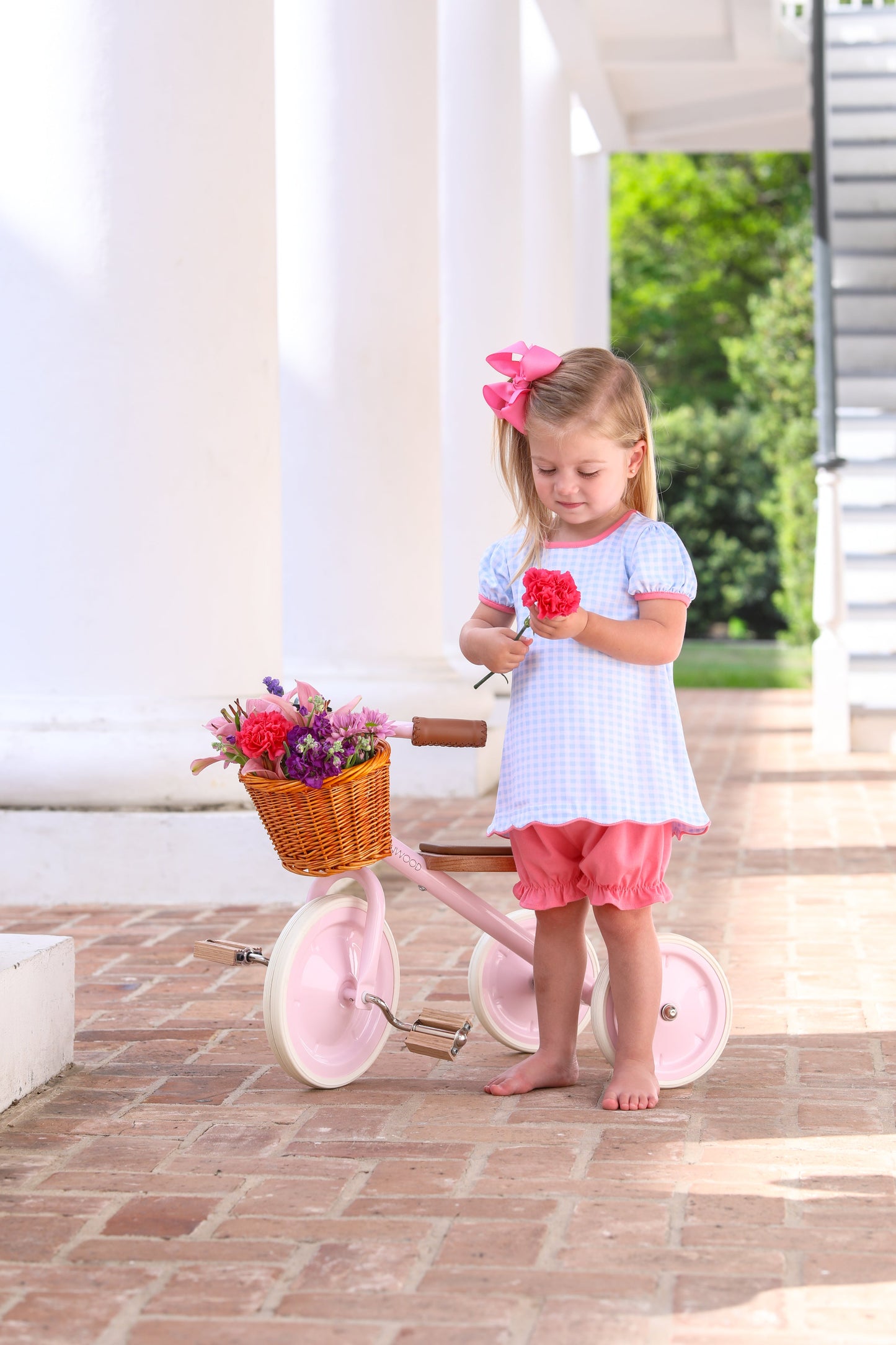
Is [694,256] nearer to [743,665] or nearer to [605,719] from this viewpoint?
[743,665]

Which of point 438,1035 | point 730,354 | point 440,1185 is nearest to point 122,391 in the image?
point 438,1035

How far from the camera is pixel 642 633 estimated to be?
3.01m

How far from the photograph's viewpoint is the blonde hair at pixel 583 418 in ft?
9.91

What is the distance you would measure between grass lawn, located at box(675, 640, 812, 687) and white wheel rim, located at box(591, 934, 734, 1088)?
12.3 m

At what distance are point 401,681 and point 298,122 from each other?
2.43 meters

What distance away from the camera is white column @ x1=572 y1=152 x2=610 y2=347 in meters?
14.4

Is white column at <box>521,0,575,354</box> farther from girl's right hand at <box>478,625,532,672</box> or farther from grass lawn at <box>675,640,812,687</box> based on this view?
girl's right hand at <box>478,625,532,672</box>

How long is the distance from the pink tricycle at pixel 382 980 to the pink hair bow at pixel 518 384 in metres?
0.58

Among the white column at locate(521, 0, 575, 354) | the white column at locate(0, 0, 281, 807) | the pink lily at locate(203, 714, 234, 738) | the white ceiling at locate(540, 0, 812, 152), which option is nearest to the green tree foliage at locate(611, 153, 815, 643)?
the white column at locate(521, 0, 575, 354)

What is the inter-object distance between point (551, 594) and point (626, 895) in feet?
2.05

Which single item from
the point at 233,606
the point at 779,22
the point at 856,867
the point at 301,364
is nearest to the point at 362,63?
the point at 301,364

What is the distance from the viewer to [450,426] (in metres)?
9.27

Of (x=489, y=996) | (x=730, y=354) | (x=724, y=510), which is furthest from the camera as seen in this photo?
(x=730, y=354)

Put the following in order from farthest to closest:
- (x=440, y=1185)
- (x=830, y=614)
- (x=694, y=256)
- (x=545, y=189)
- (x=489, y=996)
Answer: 1. (x=694, y=256)
2. (x=545, y=189)
3. (x=830, y=614)
4. (x=489, y=996)
5. (x=440, y=1185)
